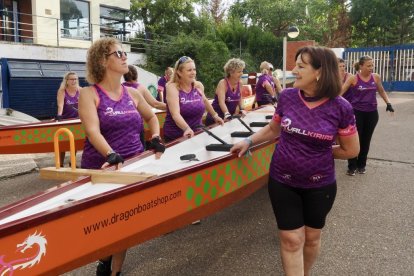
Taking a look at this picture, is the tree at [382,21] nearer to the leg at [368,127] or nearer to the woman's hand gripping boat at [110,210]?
the leg at [368,127]

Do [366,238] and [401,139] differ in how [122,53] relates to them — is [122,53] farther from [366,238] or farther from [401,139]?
[401,139]

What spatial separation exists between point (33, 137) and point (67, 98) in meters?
1.03

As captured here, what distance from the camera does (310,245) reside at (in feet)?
8.98

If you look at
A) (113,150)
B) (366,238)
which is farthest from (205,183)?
(366,238)

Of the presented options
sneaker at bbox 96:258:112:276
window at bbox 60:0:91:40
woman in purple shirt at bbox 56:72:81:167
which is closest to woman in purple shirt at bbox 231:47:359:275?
sneaker at bbox 96:258:112:276

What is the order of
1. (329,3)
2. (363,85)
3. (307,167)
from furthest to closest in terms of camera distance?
1. (329,3)
2. (363,85)
3. (307,167)

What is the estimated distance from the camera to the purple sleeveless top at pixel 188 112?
4758mm

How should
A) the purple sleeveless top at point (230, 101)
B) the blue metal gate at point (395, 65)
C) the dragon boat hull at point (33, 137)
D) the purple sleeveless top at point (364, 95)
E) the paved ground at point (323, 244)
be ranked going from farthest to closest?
1. the blue metal gate at point (395, 65)
2. the purple sleeveless top at point (364, 95)
3. the dragon boat hull at point (33, 137)
4. the purple sleeveless top at point (230, 101)
5. the paved ground at point (323, 244)

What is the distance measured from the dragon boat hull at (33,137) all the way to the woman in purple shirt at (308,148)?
4994 mm

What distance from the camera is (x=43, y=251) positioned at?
209cm

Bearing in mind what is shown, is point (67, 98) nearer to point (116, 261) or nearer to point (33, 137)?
point (33, 137)

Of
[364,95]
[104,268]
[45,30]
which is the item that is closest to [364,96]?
[364,95]

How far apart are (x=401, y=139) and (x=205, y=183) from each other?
8.00 meters

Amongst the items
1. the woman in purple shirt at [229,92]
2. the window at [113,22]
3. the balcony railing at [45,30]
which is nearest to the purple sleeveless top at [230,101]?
the woman in purple shirt at [229,92]
